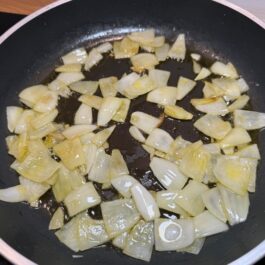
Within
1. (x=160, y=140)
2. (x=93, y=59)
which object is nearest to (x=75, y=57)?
(x=93, y=59)

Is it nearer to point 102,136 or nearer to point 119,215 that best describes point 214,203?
point 119,215

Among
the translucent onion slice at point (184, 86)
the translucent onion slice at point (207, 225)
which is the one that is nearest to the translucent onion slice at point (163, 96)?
the translucent onion slice at point (184, 86)

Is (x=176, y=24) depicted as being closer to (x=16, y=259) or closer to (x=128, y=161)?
(x=128, y=161)

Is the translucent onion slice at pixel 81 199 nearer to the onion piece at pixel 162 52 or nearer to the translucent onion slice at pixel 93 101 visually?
the translucent onion slice at pixel 93 101

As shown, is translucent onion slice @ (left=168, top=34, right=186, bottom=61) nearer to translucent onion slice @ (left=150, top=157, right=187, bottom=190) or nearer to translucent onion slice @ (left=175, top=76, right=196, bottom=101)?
translucent onion slice @ (left=175, top=76, right=196, bottom=101)

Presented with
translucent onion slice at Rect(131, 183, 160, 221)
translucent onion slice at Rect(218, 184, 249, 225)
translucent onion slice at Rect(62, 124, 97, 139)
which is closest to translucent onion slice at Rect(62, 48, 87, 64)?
translucent onion slice at Rect(62, 124, 97, 139)

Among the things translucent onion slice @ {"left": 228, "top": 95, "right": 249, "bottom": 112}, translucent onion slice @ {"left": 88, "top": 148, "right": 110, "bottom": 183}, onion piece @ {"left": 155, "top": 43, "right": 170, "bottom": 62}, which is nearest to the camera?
translucent onion slice @ {"left": 88, "top": 148, "right": 110, "bottom": 183}
